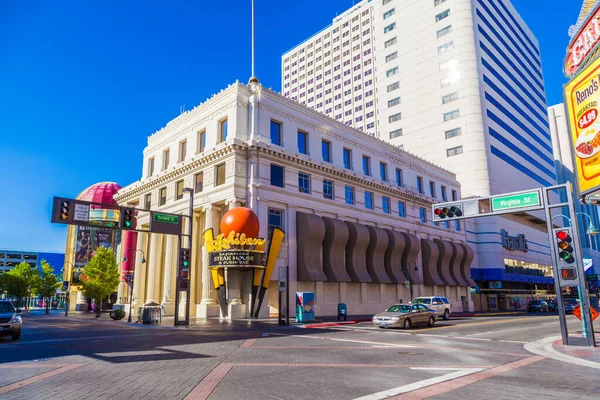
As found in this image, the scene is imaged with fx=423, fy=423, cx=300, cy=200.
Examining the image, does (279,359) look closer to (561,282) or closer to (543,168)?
(561,282)

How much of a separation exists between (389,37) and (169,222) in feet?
233

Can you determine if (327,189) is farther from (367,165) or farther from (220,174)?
(220,174)

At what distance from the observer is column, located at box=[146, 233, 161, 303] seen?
138ft

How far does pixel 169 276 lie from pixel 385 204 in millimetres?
24458

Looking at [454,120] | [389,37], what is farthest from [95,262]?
[389,37]

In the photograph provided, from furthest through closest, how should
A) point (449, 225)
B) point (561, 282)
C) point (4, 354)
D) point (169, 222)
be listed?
point (449, 225) → point (169, 222) → point (561, 282) → point (4, 354)

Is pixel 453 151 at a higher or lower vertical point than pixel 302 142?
higher

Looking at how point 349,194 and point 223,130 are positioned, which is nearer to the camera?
point 223,130

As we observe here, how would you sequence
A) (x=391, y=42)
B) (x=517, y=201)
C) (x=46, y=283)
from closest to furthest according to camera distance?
(x=517, y=201), (x=46, y=283), (x=391, y=42)

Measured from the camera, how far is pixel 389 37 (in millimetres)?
84062

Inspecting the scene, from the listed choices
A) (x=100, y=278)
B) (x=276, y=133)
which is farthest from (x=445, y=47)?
(x=100, y=278)

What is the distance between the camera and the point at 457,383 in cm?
882

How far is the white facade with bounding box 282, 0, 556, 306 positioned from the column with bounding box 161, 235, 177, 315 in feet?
145

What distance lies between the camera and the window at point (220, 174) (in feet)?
121
